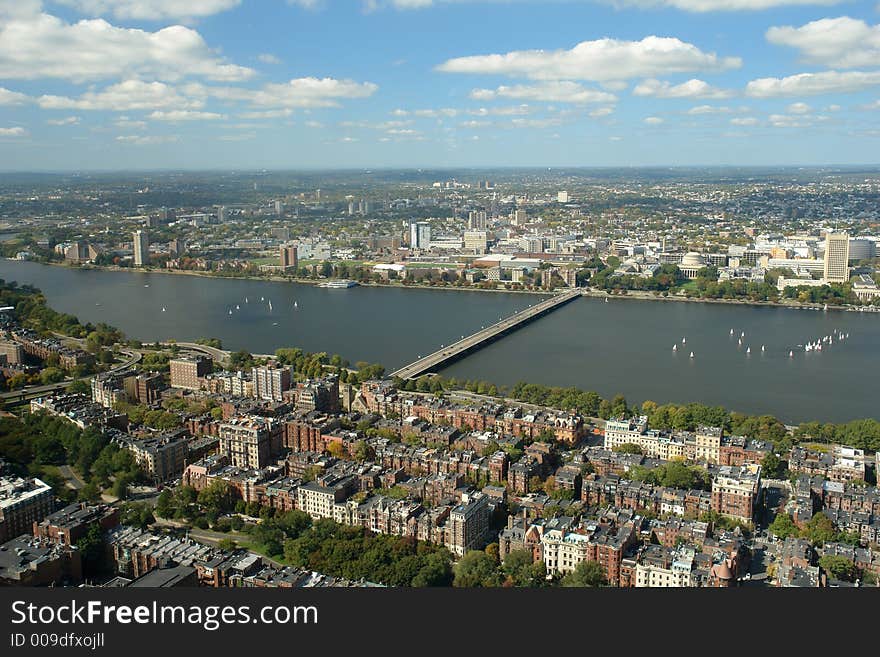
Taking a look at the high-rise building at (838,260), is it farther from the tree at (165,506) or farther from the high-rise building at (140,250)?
the high-rise building at (140,250)

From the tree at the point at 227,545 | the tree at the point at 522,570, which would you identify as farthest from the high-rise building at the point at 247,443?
the tree at the point at 522,570

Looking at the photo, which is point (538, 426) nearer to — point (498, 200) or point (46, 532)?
point (46, 532)

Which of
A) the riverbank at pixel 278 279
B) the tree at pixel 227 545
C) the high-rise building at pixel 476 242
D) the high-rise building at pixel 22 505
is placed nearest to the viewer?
the tree at pixel 227 545

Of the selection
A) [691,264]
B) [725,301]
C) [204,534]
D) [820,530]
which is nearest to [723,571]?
[820,530]

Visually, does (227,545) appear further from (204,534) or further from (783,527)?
(783,527)

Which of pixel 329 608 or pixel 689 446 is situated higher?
pixel 329 608

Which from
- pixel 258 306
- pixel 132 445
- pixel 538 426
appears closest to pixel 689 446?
pixel 538 426
